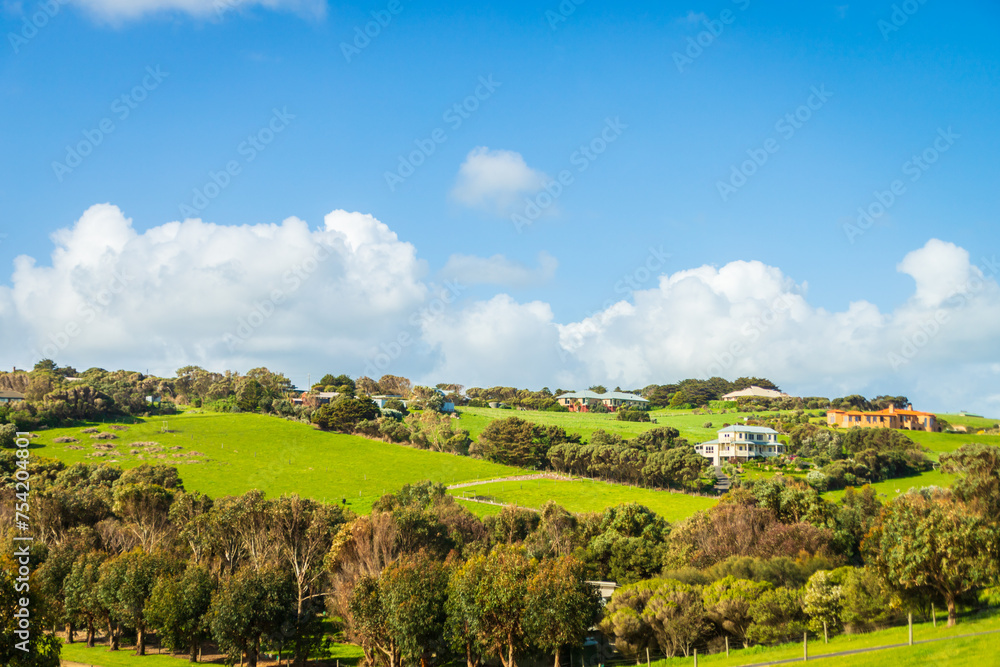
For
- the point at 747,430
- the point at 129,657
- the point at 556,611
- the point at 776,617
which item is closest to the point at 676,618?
the point at 776,617

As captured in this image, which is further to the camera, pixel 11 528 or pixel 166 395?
pixel 166 395

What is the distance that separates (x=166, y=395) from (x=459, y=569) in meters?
147

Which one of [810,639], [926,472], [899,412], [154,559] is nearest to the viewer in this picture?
[810,639]

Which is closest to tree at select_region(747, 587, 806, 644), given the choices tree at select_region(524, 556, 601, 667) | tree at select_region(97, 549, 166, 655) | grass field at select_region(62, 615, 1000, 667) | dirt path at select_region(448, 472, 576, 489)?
grass field at select_region(62, 615, 1000, 667)

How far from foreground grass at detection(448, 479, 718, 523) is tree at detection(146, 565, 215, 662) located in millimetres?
41021

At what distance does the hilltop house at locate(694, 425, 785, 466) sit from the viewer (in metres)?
124

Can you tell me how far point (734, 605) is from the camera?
40.5 m

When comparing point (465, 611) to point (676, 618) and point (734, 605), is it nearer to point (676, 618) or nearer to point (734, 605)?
point (676, 618)

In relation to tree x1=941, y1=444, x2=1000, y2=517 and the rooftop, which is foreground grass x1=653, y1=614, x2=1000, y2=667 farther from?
the rooftop

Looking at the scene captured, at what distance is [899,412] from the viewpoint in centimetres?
14288

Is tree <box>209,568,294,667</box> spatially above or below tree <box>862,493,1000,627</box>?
below

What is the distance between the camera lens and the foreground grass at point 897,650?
90.0 ft

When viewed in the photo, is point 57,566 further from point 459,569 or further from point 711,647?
point 711,647

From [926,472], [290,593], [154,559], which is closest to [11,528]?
[154,559]
